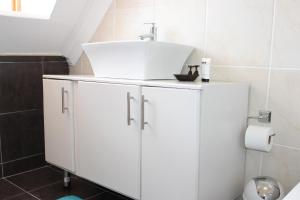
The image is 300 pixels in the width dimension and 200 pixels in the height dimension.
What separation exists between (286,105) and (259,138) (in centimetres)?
21

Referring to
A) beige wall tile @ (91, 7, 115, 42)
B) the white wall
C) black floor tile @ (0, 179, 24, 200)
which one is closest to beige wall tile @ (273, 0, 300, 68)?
the white wall

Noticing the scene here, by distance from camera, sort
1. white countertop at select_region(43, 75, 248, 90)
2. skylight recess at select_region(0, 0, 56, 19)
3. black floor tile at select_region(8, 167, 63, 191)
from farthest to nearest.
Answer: black floor tile at select_region(8, 167, 63, 191), skylight recess at select_region(0, 0, 56, 19), white countertop at select_region(43, 75, 248, 90)

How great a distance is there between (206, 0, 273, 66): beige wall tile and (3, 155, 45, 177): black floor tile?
5.10ft

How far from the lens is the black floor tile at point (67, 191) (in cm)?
196

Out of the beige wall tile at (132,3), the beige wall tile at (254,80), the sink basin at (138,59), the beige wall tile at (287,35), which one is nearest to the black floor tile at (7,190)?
the sink basin at (138,59)

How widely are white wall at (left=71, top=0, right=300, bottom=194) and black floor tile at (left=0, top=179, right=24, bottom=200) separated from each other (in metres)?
1.40

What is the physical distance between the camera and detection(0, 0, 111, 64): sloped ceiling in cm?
200

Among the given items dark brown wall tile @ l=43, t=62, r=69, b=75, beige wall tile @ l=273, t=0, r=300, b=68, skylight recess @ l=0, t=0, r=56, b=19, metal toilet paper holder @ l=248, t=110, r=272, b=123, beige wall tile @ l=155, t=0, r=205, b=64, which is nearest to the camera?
beige wall tile @ l=273, t=0, r=300, b=68

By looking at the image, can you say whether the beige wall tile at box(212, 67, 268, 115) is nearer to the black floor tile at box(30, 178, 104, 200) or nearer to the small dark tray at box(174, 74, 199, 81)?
the small dark tray at box(174, 74, 199, 81)

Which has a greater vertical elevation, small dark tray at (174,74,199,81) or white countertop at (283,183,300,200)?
small dark tray at (174,74,199,81)

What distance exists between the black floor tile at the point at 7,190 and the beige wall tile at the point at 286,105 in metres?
1.60

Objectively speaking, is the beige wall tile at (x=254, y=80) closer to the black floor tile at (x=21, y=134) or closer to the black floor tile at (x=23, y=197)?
the black floor tile at (x=23, y=197)

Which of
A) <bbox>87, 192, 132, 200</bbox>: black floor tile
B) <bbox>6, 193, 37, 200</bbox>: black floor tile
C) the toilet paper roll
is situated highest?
the toilet paper roll

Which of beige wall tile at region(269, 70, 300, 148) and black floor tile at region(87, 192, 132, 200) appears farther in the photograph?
black floor tile at region(87, 192, 132, 200)
